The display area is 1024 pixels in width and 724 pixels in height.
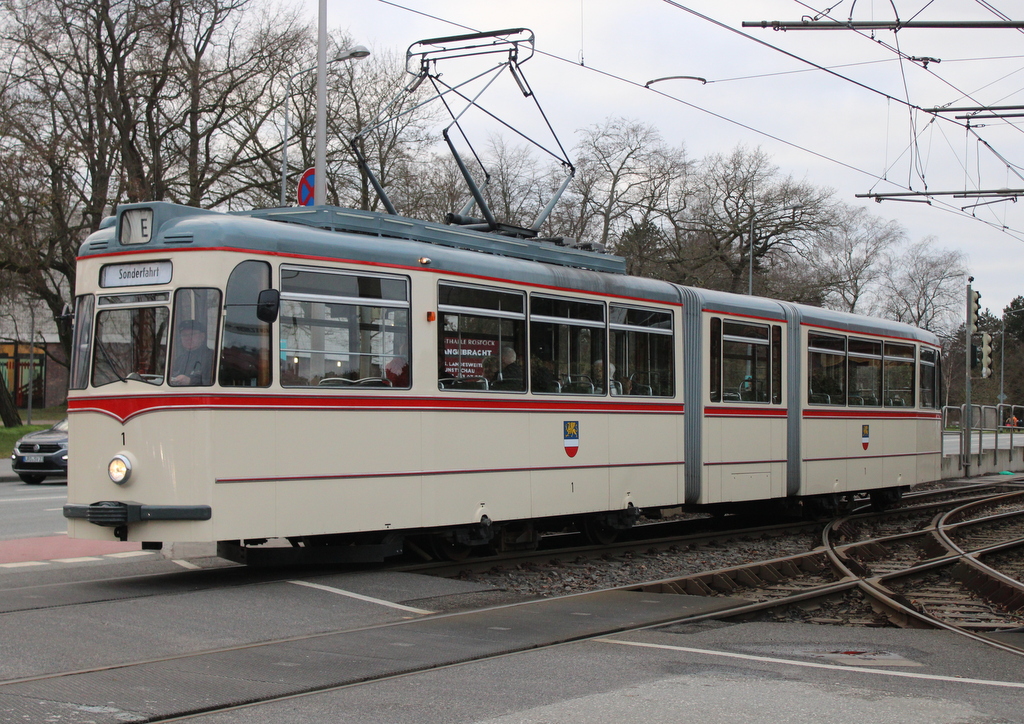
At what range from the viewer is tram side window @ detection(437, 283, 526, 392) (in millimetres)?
10742

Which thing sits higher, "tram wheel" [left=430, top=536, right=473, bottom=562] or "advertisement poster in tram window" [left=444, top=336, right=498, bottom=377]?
"advertisement poster in tram window" [left=444, top=336, right=498, bottom=377]

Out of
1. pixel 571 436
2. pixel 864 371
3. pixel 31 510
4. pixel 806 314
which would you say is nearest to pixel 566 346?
pixel 571 436

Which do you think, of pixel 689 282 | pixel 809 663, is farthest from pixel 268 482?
pixel 689 282

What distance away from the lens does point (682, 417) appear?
13.9 meters

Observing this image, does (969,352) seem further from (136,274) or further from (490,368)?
(136,274)

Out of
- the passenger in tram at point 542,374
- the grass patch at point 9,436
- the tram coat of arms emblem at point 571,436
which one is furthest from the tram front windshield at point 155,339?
the grass patch at point 9,436

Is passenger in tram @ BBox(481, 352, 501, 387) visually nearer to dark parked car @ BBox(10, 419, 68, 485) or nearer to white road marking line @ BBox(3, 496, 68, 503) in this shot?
white road marking line @ BBox(3, 496, 68, 503)

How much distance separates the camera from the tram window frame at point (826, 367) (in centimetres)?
1648

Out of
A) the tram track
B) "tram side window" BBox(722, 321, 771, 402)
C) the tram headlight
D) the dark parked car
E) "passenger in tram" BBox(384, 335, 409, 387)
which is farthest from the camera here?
the dark parked car

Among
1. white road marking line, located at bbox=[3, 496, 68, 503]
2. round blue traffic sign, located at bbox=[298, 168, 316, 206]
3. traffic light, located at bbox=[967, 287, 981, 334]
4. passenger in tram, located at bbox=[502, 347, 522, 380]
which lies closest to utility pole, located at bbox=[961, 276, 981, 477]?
traffic light, located at bbox=[967, 287, 981, 334]

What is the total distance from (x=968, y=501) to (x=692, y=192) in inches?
1011

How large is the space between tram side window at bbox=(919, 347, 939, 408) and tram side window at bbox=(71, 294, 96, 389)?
14.4 metres

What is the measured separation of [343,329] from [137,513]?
227 centimetres

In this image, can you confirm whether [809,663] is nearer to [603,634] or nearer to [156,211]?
[603,634]
